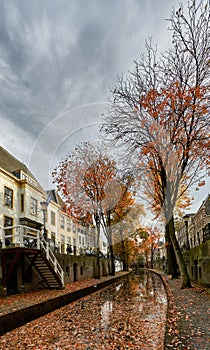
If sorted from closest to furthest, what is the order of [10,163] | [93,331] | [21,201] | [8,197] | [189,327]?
[189,327], [93,331], [8,197], [21,201], [10,163]

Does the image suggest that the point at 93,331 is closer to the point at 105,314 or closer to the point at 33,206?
the point at 105,314

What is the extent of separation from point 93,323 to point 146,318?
1.73 meters

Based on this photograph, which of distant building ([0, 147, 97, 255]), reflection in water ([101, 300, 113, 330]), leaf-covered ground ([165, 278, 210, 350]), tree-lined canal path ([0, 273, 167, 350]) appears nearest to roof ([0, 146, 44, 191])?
distant building ([0, 147, 97, 255])

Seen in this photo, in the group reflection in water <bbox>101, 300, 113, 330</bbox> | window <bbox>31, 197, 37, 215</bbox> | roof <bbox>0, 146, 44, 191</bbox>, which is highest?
roof <bbox>0, 146, 44, 191</bbox>

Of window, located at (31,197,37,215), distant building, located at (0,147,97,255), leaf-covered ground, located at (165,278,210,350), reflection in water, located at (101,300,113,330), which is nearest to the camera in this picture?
leaf-covered ground, located at (165,278,210,350)

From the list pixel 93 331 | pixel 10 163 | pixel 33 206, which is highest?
pixel 10 163

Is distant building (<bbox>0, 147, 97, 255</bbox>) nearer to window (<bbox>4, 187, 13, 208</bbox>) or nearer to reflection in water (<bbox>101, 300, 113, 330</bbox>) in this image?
window (<bbox>4, 187, 13, 208</bbox>)

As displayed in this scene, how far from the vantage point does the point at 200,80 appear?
14.4m

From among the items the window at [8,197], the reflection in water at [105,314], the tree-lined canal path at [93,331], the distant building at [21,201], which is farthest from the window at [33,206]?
the tree-lined canal path at [93,331]

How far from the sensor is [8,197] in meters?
28.6

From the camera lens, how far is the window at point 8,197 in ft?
92.1

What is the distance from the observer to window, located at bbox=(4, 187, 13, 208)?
28.1 meters

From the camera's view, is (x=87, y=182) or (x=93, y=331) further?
(x=87, y=182)

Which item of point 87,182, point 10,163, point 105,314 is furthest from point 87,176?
point 105,314
